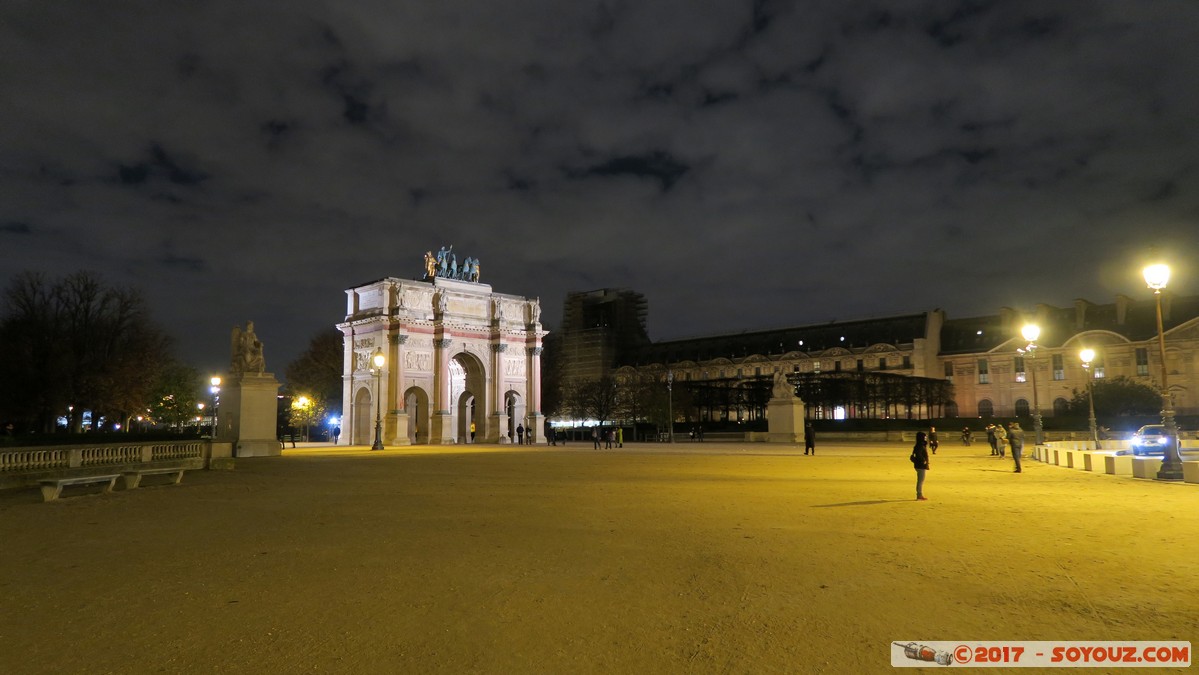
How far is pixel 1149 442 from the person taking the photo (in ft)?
113

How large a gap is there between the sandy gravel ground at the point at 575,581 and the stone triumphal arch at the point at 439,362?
159ft

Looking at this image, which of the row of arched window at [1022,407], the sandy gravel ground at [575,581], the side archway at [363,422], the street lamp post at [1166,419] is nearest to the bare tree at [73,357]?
the side archway at [363,422]

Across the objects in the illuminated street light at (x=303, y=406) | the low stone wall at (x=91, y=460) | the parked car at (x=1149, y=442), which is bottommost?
the parked car at (x=1149, y=442)

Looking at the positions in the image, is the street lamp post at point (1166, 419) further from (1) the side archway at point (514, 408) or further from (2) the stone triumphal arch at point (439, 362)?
(1) the side archway at point (514, 408)

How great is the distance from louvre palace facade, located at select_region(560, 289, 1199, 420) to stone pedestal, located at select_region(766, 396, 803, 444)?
18.4m

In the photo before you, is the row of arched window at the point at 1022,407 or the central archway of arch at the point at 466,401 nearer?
the central archway of arch at the point at 466,401

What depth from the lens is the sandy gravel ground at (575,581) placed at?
5.80 m

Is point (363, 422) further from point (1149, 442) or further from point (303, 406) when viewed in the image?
point (1149, 442)

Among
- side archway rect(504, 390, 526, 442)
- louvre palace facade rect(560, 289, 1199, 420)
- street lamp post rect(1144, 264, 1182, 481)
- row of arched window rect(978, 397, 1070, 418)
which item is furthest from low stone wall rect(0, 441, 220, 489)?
row of arched window rect(978, 397, 1070, 418)

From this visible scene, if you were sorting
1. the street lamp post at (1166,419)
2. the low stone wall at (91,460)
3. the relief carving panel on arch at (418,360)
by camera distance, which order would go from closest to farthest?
the street lamp post at (1166,419) → the low stone wall at (91,460) → the relief carving panel on arch at (418,360)

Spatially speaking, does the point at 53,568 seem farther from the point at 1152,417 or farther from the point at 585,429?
the point at 585,429

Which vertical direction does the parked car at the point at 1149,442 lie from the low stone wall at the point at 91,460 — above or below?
below

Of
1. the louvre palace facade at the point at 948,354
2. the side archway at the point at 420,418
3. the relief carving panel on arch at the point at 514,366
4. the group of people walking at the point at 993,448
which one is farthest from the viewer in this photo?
the louvre palace facade at the point at 948,354

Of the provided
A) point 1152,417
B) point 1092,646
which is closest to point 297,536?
point 1092,646
